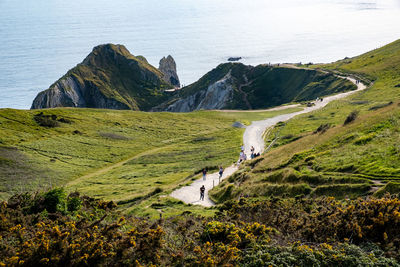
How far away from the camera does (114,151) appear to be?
3123 inches

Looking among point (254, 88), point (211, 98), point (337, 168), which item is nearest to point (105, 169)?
point (337, 168)

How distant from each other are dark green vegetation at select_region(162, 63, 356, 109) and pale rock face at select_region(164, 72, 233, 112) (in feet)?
2.81

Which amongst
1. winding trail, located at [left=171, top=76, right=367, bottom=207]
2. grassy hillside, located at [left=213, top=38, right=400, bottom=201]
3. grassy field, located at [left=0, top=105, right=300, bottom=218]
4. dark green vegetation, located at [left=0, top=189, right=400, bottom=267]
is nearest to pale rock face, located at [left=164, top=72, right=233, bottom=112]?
grassy field, located at [left=0, top=105, right=300, bottom=218]

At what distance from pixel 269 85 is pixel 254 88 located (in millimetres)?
7876

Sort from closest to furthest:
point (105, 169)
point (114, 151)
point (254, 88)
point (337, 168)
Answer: point (337, 168)
point (105, 169)
point (114, 151)
point (254, 88)

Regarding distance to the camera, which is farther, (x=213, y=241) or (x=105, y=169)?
(x=105, y=169)

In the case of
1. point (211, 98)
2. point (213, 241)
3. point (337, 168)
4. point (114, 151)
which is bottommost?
point (114, 151)

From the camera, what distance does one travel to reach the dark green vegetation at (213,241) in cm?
1395

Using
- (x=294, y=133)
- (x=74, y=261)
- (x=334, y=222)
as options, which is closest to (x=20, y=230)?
(x=74, y=261)

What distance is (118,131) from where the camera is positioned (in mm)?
95500

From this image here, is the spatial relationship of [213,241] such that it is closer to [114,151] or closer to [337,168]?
[337,168]

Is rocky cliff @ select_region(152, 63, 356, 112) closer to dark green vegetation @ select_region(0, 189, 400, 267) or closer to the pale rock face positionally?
the pale rock face

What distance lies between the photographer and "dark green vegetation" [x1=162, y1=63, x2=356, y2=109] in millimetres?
127062

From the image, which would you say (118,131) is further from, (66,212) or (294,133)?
(66,212)
